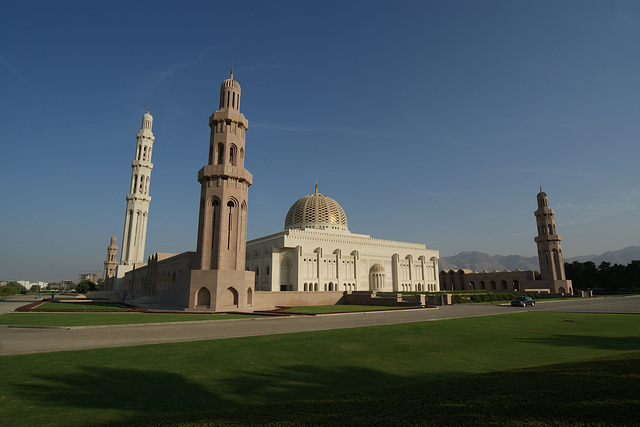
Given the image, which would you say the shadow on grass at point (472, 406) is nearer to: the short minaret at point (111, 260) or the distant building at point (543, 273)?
the distant building at point (543, 273)

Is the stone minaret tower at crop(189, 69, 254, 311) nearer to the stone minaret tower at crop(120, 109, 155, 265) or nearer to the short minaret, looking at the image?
the stone minaret tower at crop(120, 109, 155, 265)

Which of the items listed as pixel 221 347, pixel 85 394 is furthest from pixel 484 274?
pixel 85 394

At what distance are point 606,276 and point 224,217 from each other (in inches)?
2737

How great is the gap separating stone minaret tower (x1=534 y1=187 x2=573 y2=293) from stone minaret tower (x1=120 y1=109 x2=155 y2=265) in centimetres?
6864

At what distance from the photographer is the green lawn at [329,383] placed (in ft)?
13.8

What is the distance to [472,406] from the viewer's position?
4.32 m

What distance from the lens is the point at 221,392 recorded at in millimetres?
5691

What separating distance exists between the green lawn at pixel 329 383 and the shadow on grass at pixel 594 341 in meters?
0.03

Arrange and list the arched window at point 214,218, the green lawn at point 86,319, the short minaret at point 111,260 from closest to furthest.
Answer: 1. the green lawn at point 86,319
2. the arched window at point 214,218
3. the short minaret at point 111,260

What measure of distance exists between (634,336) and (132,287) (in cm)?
6137

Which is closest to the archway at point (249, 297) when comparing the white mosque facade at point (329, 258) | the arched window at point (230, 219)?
the arched window at point (230, 219)

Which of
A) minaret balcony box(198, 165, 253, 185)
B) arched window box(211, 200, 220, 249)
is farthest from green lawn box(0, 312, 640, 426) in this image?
minaret balcony box(198, 165, 253, 185)

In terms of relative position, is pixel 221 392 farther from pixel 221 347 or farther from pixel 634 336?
pixel 634 336

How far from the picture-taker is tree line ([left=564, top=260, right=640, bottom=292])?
201 feet
